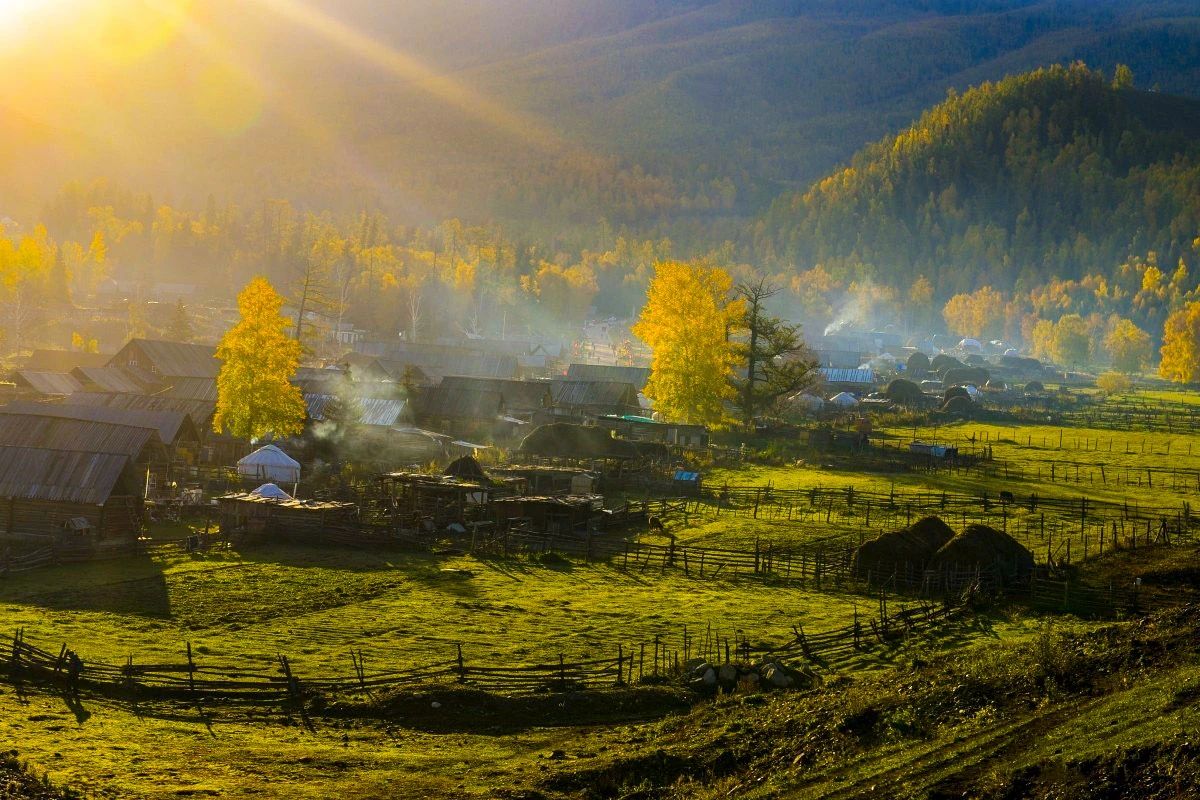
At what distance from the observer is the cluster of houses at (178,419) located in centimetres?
4241

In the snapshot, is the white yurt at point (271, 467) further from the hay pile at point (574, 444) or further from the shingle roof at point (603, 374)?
the shingle roof at point (603, 374)


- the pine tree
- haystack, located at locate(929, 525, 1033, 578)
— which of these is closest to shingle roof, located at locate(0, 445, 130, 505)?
haystack, located at locate(929, 525, 1033, 578)

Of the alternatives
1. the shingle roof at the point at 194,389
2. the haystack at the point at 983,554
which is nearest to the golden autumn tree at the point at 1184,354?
the haystack at the point at 983,554

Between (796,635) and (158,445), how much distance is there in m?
29.7

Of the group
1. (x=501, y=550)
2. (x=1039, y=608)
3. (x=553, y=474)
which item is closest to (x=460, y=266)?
(x=553, y=474)

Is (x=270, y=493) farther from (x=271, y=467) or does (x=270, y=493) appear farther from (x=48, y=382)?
(x=48, y=382)

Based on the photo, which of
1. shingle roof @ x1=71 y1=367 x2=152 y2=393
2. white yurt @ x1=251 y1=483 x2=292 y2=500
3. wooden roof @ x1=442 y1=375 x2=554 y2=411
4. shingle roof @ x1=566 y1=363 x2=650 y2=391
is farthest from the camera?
shingle roof @ x1=566 y1=363 x2=650 y2=391

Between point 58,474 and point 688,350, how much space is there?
3836cm

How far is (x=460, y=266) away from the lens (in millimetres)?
179250

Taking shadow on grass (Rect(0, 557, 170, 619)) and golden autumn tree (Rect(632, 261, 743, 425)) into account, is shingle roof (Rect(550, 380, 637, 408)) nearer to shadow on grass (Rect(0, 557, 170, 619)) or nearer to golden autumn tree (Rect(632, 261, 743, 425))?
golden autumn tree (Rect(632, 261, 743, 425))

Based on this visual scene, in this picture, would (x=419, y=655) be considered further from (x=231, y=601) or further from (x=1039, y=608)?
(x=1039, y=608)

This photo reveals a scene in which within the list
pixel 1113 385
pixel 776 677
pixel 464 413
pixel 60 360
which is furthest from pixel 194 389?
pixel 1113 385

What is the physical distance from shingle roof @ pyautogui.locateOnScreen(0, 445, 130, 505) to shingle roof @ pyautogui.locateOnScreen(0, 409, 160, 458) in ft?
5.60

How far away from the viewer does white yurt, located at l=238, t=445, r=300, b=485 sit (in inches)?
2098
